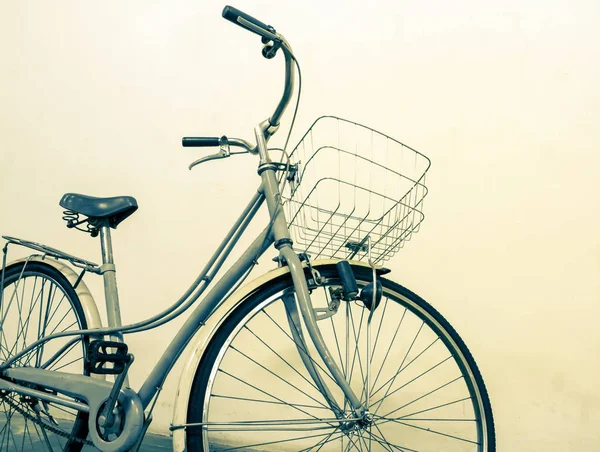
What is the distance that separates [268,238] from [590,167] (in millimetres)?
1083

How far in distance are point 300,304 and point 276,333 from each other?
776 millimetres

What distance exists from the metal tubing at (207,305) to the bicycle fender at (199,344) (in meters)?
0.08

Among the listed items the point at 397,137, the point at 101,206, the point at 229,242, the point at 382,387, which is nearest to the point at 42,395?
the point at 101,206

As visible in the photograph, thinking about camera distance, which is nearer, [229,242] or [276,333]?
[229,242]

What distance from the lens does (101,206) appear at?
1311 millimetres

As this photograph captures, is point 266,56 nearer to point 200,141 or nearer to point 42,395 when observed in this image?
point 200,141

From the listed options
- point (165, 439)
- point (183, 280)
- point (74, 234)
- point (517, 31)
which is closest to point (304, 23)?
point (517, 31)

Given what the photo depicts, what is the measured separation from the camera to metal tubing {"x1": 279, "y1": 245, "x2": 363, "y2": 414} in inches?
36.9

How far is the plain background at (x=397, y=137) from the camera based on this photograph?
1.49 metres

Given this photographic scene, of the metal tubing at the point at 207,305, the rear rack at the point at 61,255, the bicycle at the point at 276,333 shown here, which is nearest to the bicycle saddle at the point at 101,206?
the bicycle at the point at 276,333

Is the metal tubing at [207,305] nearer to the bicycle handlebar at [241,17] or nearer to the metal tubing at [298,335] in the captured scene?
the metal tubing at [298,335]

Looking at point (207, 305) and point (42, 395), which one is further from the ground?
point (207, 305)

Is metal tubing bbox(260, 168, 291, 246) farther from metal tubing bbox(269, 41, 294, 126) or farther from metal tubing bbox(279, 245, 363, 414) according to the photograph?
metal tubing bbox(269, 41, 294, 126)

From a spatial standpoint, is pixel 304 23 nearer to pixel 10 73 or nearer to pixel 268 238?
pixel 268 238
